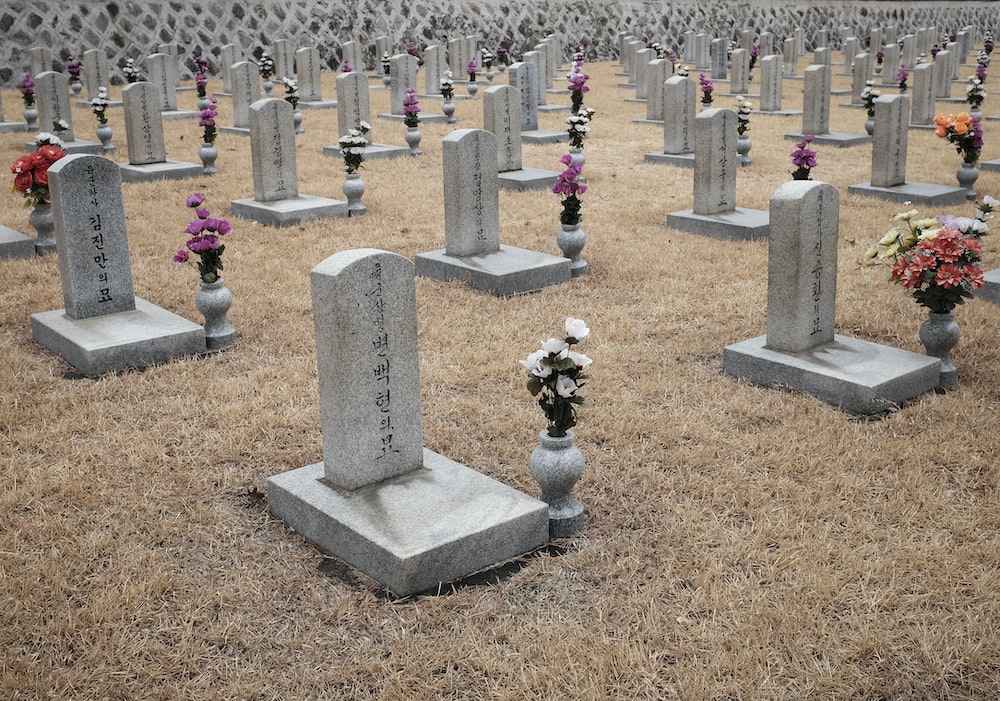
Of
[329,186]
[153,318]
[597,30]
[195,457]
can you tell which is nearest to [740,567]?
[195,457]

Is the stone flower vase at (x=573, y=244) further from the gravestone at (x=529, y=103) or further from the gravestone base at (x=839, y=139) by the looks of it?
the gravestone base at (x=839, y=139)

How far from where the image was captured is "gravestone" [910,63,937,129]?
16547mm

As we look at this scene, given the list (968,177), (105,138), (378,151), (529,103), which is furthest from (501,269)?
(105,138)

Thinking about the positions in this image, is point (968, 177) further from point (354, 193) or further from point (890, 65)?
point (890, 65)

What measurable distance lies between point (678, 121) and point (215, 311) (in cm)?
901

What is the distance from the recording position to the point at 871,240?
9.52m

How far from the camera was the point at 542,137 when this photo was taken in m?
15.7

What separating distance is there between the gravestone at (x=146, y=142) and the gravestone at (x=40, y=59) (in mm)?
9458

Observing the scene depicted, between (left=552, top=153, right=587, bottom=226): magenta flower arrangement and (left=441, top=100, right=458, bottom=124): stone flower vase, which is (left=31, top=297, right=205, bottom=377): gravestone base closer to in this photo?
(left=552, top=153, right=587, bottom=226): magenta flower arrangement

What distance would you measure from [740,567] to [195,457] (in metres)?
2.74

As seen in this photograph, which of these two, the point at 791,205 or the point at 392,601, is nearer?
the point at 392,601

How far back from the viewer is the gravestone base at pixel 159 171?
1266 cm

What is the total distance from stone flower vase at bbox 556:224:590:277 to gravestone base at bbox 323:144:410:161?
644cm

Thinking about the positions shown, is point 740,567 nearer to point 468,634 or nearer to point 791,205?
point 468,634
